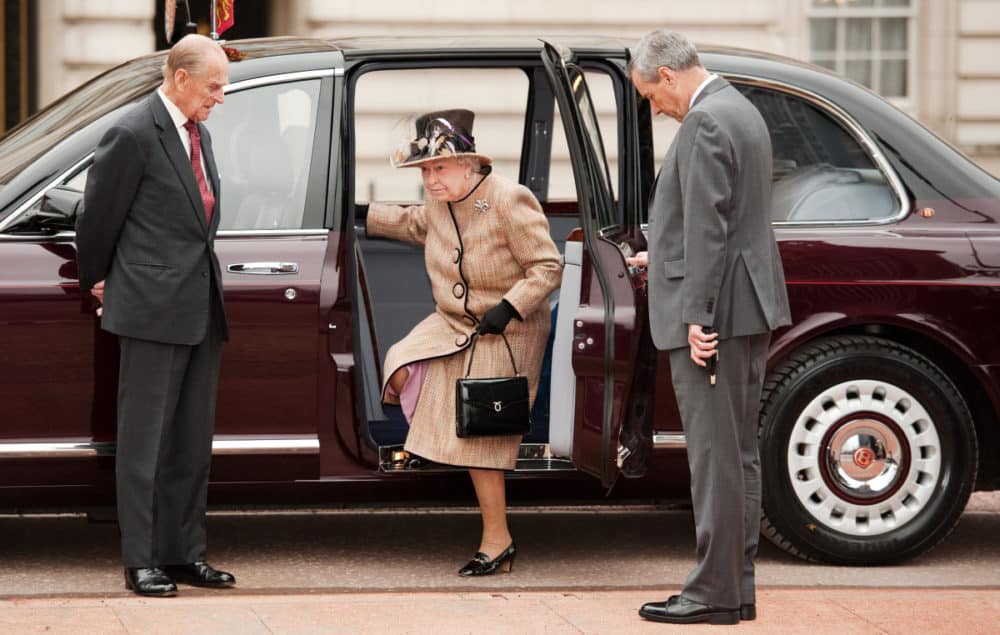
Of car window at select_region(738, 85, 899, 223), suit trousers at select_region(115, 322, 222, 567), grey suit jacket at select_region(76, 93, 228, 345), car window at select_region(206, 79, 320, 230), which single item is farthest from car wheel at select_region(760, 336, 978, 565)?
grey suit jacket at select_region(76, 93, 228, 345)

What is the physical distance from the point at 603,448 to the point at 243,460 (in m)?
1.20

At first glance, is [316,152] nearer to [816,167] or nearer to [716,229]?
[716,229]

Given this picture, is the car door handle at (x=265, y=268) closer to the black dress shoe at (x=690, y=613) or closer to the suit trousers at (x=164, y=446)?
the suit trousers at (x=164, y=446)

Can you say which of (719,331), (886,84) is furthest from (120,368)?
(886,84)

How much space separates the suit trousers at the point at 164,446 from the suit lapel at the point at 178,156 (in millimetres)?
385

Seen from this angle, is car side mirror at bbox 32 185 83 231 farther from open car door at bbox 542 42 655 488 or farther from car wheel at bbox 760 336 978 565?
car wheel at bbox 760 336 978 565

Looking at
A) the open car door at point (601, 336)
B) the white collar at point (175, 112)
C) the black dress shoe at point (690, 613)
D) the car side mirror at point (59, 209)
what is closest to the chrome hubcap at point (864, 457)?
the open car door at point (601, 336)

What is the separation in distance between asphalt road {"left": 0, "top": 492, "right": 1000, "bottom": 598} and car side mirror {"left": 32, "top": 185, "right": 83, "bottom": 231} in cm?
117

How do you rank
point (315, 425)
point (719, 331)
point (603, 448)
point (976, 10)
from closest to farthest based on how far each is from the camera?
1. point (719, 331)
2. point (603, 448)
3. point (315, 425)
4. point (976, 10)

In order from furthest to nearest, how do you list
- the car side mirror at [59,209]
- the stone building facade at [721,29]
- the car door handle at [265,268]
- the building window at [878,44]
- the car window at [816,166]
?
the building window at [878,44] < the stone building facade at [721,29] < the car window at [816,166] < the car door handle at [265,268] < the car side mirror at [59,209]

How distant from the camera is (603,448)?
17.6 ft

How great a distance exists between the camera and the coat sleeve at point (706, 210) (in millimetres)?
4926

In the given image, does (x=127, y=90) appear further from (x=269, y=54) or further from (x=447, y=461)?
(x=447, y=461)

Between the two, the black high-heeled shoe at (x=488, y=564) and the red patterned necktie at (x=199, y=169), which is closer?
the red patterned necktie at (x=199, y=169)
